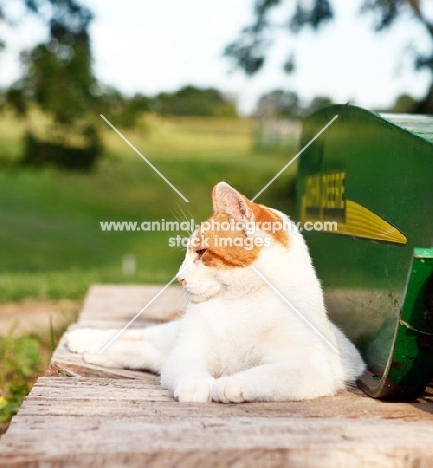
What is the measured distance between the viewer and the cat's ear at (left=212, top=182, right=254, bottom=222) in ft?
6.65

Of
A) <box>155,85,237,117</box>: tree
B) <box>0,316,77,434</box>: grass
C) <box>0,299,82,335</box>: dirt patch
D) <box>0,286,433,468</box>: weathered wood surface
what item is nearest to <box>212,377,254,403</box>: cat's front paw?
<box>0,286,433,468</box>: weathered wood surface

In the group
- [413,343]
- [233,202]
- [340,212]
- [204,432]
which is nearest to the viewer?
[204,432]

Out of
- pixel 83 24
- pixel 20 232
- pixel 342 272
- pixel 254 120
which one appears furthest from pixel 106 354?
pixel 20 232

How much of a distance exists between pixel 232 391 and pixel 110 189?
754cm

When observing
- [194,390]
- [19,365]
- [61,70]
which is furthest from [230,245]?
[61,70]

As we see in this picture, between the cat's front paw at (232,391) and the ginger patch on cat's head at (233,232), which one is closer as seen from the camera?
the cat's front paw at (232,391)

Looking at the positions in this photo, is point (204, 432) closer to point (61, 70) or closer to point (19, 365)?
point (19, 365)

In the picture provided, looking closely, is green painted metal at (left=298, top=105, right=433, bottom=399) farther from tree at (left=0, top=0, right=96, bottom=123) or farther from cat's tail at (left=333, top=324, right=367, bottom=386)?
tree at (left=0, top=0, right=96, bottom=123)

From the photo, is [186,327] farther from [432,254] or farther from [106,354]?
[432,254]

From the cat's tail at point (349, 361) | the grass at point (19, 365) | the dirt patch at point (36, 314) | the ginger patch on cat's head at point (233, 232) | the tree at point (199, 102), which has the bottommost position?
the dirt patch at point (36, 314)

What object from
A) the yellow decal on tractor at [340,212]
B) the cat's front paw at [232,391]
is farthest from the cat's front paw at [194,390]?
the yellow decal on tractor at [340,212]

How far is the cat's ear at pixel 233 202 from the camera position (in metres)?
2.03

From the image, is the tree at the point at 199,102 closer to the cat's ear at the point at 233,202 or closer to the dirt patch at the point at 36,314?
the dirt patch at the point at 36,314

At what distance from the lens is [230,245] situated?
82.1 inches
